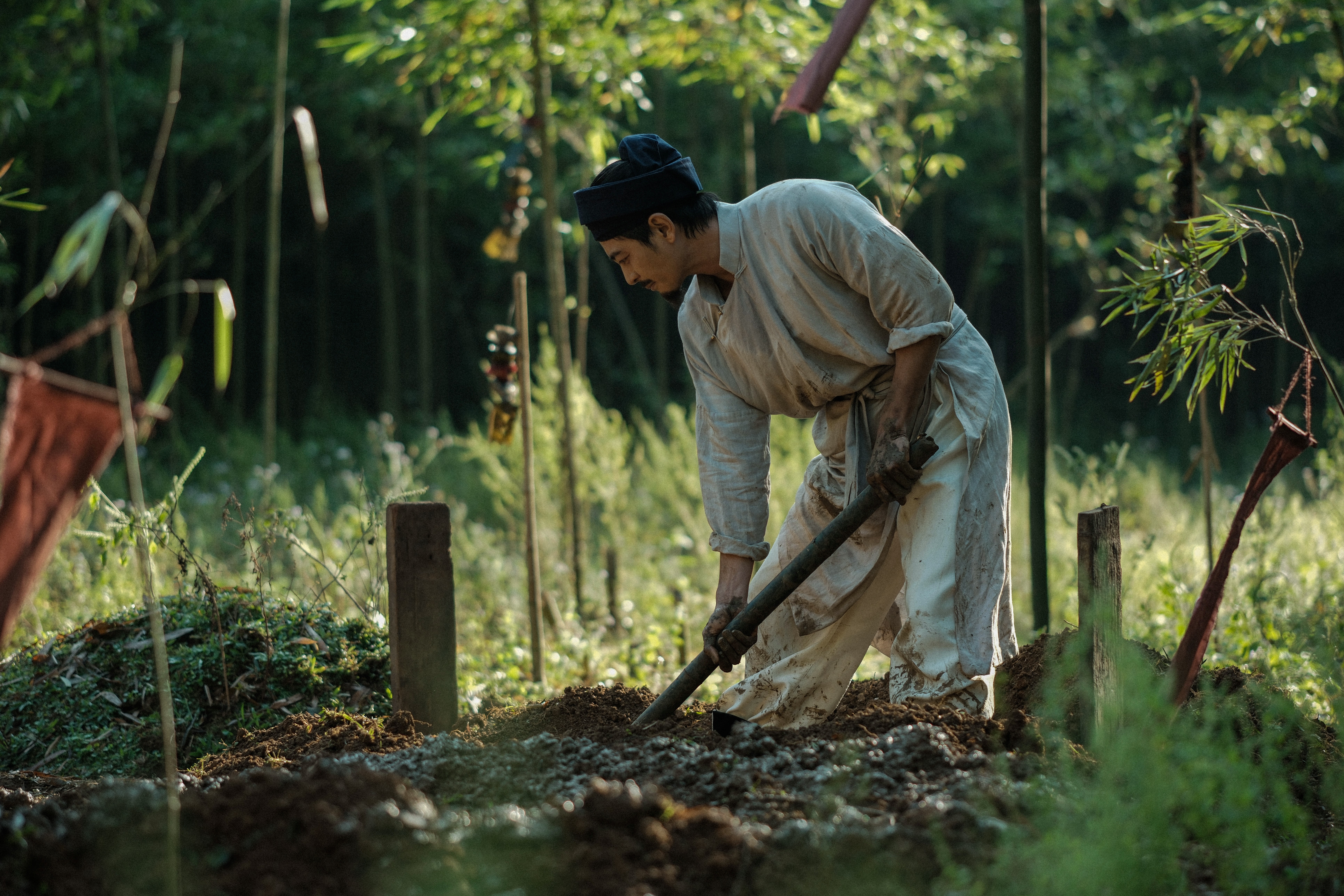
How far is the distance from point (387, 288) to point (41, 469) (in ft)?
40.3

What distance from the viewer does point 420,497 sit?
7391 mm

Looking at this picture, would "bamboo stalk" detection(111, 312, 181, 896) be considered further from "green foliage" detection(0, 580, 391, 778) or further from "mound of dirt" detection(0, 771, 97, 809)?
"green foliage" detection(0, 580, 391, 778)

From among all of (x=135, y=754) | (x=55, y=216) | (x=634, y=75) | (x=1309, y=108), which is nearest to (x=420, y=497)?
(x=634, y=75)

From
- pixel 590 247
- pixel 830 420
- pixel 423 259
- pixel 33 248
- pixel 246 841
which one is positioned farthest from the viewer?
pixel 590 247

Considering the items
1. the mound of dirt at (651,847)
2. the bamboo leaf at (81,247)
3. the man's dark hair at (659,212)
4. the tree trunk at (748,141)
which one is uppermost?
the tree trunk at (748,141)

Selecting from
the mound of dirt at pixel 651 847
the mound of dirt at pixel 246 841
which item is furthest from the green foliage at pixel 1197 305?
the mound of dirt at pixel 246 841

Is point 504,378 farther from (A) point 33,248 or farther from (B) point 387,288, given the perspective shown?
(B) point 387,288

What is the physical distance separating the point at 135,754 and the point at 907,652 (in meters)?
2.40

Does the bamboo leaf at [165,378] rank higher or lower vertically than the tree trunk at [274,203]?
lower

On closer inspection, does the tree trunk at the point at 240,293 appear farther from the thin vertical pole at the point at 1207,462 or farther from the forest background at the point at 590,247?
the thin vertical pole at the point at 1207,462

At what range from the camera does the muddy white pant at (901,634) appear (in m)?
2.70

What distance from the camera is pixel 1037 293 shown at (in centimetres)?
361

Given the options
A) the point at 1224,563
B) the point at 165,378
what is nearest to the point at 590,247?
the point at 1224,563

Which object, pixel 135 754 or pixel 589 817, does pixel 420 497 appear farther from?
pixel 589 817
